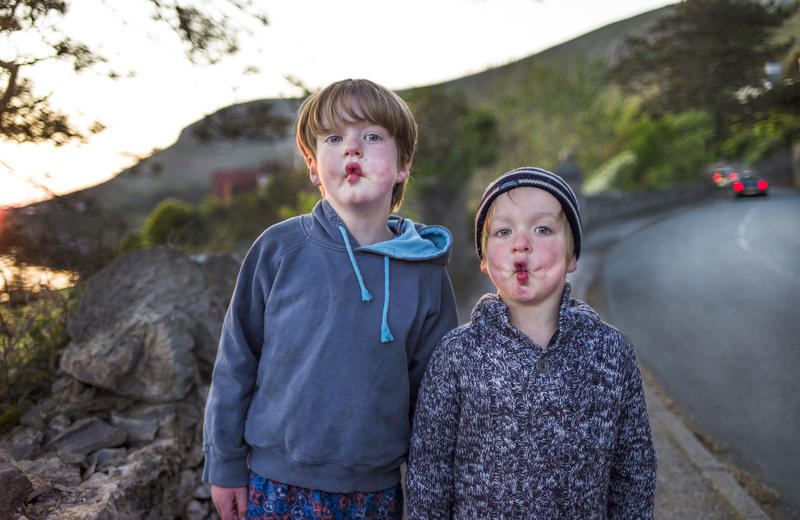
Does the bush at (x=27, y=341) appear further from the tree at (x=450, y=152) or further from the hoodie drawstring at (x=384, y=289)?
the tree at (x=450, y=152)

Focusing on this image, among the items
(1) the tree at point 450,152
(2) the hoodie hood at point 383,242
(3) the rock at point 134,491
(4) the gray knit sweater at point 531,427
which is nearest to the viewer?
(4) the gray knit sweater at point 531,427

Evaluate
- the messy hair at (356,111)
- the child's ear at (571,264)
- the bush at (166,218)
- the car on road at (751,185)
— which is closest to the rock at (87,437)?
the messy hair at (356,111)

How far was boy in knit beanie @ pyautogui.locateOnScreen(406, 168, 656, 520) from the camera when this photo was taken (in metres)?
1.52

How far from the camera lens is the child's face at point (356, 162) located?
68.3 inches

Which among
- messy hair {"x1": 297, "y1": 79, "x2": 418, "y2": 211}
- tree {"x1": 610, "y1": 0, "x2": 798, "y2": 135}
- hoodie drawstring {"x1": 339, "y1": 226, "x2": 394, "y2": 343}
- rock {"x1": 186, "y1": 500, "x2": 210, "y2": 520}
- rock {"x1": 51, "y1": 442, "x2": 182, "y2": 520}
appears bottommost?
rock {"x1": 186, "y1": 500, "x2": 210, "y2": 520}

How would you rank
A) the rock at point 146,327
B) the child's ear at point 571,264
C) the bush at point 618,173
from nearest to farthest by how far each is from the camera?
the child's ear at point 571,264 → the rock at point 146,327 → the bush at point 618,173

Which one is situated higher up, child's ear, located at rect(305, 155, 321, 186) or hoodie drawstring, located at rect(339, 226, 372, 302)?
child's ear, located at rect(305, 155, 321, 186)

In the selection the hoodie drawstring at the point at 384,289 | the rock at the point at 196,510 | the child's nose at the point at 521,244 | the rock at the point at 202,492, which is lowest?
the rock at the point at 196,510

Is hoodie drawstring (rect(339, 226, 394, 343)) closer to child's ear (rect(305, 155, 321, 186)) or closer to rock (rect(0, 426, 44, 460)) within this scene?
child's ear (rect(305, 155, 321, 186))

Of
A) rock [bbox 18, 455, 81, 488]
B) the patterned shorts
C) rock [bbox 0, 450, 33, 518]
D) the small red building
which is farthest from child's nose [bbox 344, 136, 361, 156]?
the small red building

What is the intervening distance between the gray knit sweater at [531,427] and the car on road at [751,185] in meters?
1.69

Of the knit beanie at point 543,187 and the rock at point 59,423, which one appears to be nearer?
the knit beanie at point 543,187

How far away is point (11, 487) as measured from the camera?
5.79 ft

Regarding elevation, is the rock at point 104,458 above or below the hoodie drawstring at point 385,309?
below
